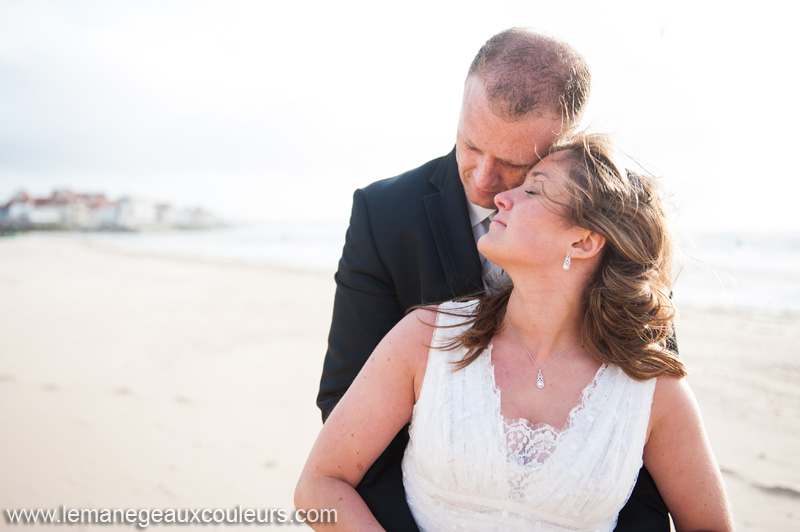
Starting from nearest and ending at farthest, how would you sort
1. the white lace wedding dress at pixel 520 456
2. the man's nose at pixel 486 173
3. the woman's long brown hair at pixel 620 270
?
1. the white lace wedding dress at pixel 520 456
2. the woman's long brown hair at pixel 620 270
3. the man's nose at pixel 486 173

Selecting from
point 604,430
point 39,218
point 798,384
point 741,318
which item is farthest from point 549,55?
point 39,218

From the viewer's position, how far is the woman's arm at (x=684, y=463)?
1957 mm

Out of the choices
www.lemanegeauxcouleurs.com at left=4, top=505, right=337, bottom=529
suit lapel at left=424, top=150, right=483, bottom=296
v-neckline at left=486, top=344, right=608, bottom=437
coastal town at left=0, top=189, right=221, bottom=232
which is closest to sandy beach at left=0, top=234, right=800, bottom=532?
www.lemanegeauxcouleurs.com at left=4, top=505, right=337, bottom=529

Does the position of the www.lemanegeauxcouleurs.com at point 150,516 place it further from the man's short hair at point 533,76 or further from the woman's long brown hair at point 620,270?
the man's short hair at point 533,76

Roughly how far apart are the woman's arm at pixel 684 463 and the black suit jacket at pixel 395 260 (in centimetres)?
98

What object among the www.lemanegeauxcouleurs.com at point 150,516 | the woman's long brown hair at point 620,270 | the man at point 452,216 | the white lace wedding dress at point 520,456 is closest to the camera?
the white lace wedding dress at point 520,456

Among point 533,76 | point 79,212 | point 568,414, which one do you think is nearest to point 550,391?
point 568,414

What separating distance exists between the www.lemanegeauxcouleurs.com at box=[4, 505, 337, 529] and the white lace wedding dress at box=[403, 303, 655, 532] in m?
2.11

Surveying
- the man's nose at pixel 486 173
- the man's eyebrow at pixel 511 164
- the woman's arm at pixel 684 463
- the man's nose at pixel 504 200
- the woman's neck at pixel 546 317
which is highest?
the man's eyebrow at pixel 511 164

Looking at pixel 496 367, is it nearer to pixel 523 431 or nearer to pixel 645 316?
pixel 523 431

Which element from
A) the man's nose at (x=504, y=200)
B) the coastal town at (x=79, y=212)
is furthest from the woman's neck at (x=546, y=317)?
the coastal town at (x=79, y=212)

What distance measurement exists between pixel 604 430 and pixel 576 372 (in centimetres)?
24

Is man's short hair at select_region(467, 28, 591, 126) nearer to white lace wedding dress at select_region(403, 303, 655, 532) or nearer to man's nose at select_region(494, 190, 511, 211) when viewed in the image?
man's nose at select_region(494, 190, 511, 211)

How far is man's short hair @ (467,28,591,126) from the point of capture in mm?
2309
